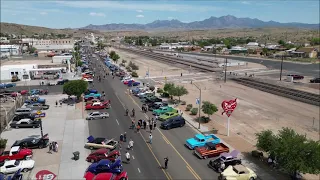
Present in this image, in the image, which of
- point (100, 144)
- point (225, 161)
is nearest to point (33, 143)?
point (100, 144)

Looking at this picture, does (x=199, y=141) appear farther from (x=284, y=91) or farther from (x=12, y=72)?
(x=12, y=72)

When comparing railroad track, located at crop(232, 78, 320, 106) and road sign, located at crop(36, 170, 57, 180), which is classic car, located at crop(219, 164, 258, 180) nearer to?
road sign, located at crop(36, 170, 57, 180)

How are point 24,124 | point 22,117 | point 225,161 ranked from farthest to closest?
point 22,117
point 24,124
point 225,161

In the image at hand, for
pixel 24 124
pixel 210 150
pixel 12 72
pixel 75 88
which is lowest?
pixel 24 124

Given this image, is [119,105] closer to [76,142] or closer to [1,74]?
[76,142]

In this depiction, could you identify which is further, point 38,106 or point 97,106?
point 97,106

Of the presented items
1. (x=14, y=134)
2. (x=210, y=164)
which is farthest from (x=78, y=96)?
(x=210, y=164)

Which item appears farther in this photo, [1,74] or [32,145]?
[1,74]

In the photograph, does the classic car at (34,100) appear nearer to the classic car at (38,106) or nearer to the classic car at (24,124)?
the classic car at (38,106)
